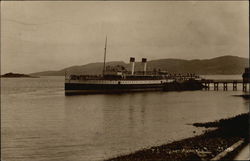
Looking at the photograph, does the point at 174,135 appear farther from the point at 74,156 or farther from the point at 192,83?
the point at 192,83

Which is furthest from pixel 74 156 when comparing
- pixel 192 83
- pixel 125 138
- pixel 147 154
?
pixel 192 83

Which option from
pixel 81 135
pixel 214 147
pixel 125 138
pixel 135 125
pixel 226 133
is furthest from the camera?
pixel 135 125

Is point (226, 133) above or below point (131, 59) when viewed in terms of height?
below

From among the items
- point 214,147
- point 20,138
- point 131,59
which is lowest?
point 20,138

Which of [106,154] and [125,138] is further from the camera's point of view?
[125,138]

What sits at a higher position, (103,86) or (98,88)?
(103,86)

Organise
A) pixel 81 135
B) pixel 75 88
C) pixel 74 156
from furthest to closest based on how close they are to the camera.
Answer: pixel 75 88 < pixel 81 135 < pixel 74 156
